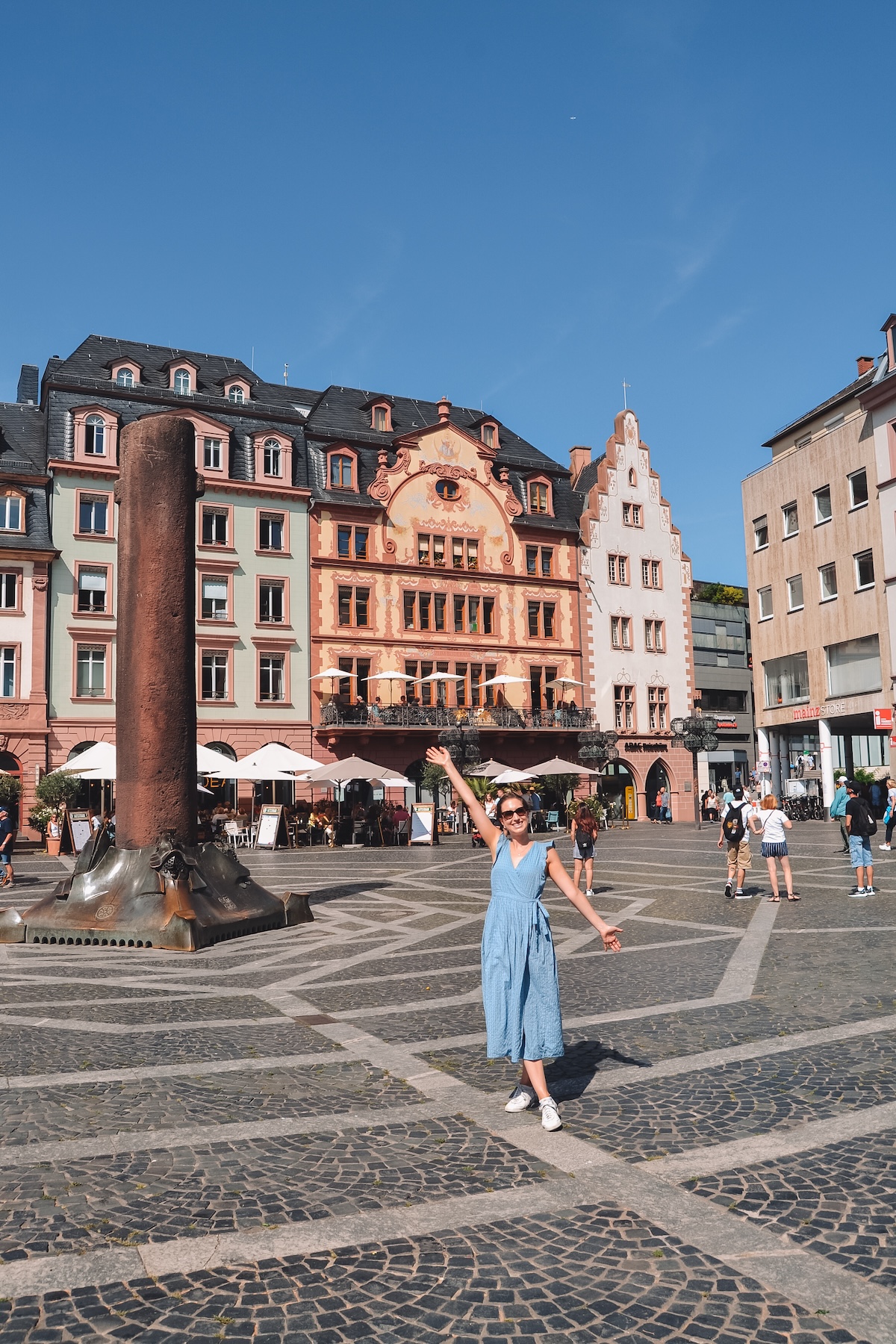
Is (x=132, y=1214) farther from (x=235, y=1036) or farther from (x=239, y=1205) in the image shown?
(x=235, y=1036)

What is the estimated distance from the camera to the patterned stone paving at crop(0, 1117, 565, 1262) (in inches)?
167

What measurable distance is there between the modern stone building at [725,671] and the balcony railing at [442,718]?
93.1ft

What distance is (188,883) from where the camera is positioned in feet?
43.0

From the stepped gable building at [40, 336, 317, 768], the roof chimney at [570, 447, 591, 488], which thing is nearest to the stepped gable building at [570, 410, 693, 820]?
the roof chimney at [570, 447, 591, 488]

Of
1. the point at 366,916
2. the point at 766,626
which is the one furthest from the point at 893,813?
the point at 766,626

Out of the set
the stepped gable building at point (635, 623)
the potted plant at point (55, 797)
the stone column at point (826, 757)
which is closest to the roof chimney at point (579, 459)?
the stepped gable building at point (635, 623)

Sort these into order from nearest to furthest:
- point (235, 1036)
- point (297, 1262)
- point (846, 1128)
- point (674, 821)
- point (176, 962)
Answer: point (297, 1262) → point (846, 1128) → point (235, 1036) → point (176, 962) → point (674, 821)

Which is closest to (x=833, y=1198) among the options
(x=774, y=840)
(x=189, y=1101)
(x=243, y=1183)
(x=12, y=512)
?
(x=243, y=1183)

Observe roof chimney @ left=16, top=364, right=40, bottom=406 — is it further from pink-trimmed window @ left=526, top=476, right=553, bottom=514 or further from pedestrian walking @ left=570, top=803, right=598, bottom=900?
pedestrian walking @ left=570, top=803, right=598, bottom=900

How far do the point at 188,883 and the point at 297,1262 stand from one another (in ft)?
31.4

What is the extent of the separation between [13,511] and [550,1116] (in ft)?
117

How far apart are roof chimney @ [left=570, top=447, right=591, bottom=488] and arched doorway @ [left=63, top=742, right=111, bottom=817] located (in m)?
26.7

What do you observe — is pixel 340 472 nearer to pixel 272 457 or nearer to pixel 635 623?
pixel 272 457

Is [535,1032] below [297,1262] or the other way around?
the other way around
